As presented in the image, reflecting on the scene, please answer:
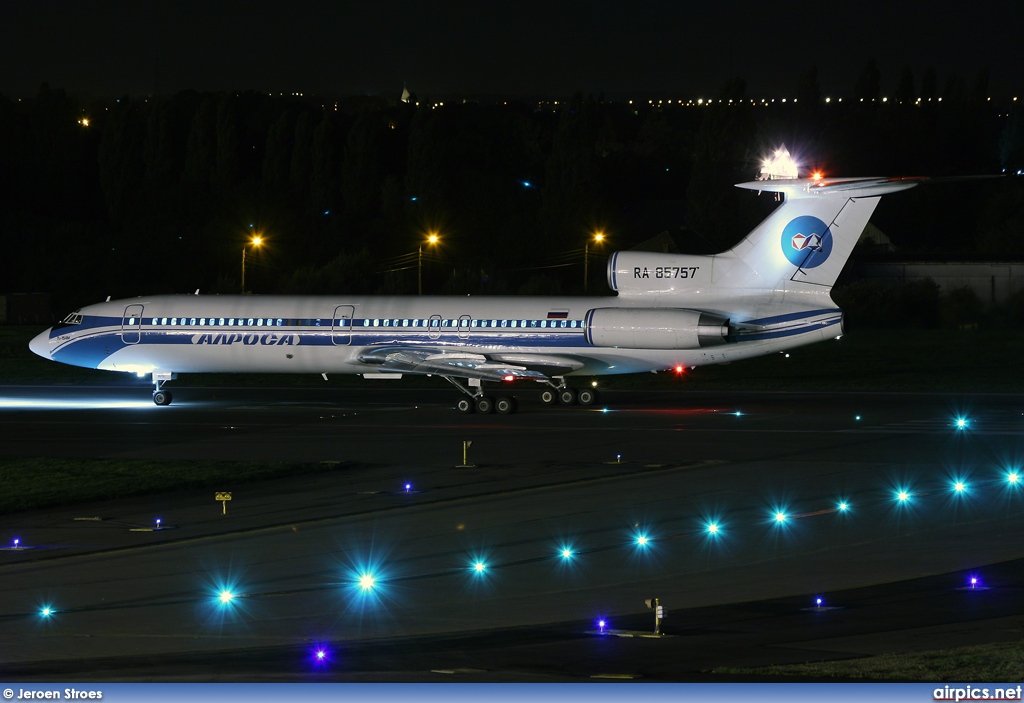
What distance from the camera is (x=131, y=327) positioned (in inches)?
1609

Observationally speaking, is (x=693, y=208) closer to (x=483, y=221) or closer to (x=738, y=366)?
(x=483, y=221)

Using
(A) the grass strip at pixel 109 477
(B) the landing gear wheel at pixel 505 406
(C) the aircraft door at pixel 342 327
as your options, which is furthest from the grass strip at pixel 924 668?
(C) the aircraft door at pixel 342 327

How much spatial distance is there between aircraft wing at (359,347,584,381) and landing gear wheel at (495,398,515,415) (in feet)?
2.51

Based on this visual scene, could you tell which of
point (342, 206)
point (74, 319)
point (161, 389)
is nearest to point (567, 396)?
point (161, 389)

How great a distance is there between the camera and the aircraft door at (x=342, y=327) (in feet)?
128

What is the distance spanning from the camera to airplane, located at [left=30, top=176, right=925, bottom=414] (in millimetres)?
35656

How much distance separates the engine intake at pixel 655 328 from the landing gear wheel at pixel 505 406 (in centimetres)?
291

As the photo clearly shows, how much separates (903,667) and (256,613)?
6.34 m

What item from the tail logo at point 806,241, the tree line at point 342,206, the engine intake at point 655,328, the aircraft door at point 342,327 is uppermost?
the tree line at point 342,206

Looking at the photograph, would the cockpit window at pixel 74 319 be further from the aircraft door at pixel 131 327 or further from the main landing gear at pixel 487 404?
the main landing gear at pixel 487 404

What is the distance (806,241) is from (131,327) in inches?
826

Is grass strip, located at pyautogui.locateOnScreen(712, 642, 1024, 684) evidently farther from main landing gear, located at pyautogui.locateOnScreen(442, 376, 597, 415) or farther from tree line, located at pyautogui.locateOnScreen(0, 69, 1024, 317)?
tree line, located at pyautogui.locateOnScreen(0, 69, 1024, 317)

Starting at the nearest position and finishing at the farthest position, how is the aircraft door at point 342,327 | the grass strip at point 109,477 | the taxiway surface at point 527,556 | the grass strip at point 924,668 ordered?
the grass strip at point 924,668, the taxiway surface at point 527,556, the grass strip at point 109,477, the aircraft door at point 342,327

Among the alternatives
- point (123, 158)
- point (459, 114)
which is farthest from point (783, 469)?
point (459, 114)
